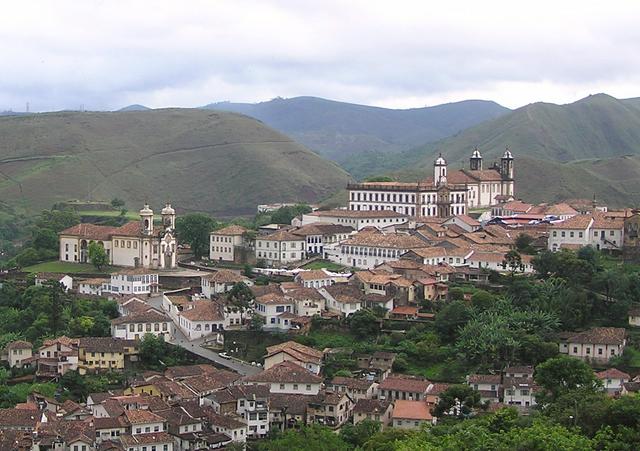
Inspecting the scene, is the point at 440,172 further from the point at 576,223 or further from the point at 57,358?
the point at 57,358

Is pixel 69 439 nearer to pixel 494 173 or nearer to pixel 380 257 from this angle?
pixel 380 257

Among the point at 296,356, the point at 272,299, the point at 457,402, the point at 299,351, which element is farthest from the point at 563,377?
the point at 272,299

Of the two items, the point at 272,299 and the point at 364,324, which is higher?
the point at 272,299

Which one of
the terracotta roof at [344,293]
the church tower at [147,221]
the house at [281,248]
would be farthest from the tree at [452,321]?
the church tower at [147,221]

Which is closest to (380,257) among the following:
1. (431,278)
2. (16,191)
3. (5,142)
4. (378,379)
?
(431,278)

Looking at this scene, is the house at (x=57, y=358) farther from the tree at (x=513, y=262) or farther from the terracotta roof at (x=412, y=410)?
the tree at (x=513, y=262)

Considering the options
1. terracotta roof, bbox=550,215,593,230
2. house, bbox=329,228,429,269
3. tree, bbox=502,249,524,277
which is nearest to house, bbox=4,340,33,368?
house, bbox=329,228,429,269
